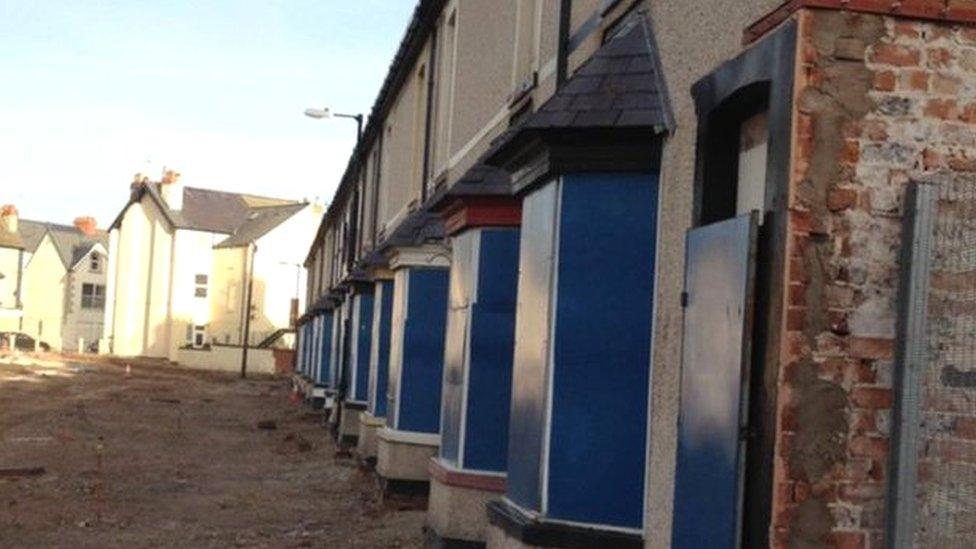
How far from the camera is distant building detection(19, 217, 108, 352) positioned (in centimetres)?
7975

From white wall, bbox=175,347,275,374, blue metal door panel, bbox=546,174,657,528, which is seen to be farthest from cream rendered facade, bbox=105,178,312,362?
blue metal door panel, bbox=546,174,657,528

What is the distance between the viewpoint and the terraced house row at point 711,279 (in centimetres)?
436

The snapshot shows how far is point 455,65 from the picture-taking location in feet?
51.6

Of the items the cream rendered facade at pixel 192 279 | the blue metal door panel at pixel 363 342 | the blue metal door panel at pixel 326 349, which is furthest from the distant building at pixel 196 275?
the blue metal door panel at pixel 363 342

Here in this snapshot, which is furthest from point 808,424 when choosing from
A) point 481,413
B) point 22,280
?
point 22,280

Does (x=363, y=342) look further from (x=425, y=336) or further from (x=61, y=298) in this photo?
(x=61, y=298)

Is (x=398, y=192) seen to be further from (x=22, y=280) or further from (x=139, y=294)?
(x=22, y=280)

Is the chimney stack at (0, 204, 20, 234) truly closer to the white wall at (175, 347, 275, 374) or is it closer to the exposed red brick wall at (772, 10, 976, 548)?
the white wall at (175, 347, 275, 374)

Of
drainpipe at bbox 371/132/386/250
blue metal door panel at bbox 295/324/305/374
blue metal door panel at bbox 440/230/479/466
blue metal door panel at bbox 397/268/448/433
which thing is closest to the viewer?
blue metal door panel at bbox 440/230/479/466

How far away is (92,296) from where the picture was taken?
3164 inches

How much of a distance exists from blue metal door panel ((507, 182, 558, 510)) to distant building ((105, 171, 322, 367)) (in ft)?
186

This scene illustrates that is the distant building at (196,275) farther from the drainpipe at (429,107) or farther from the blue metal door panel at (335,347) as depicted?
the drainpipe at (429,107)

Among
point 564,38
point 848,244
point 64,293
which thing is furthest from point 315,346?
point 64,293

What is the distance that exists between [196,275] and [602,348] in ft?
199
